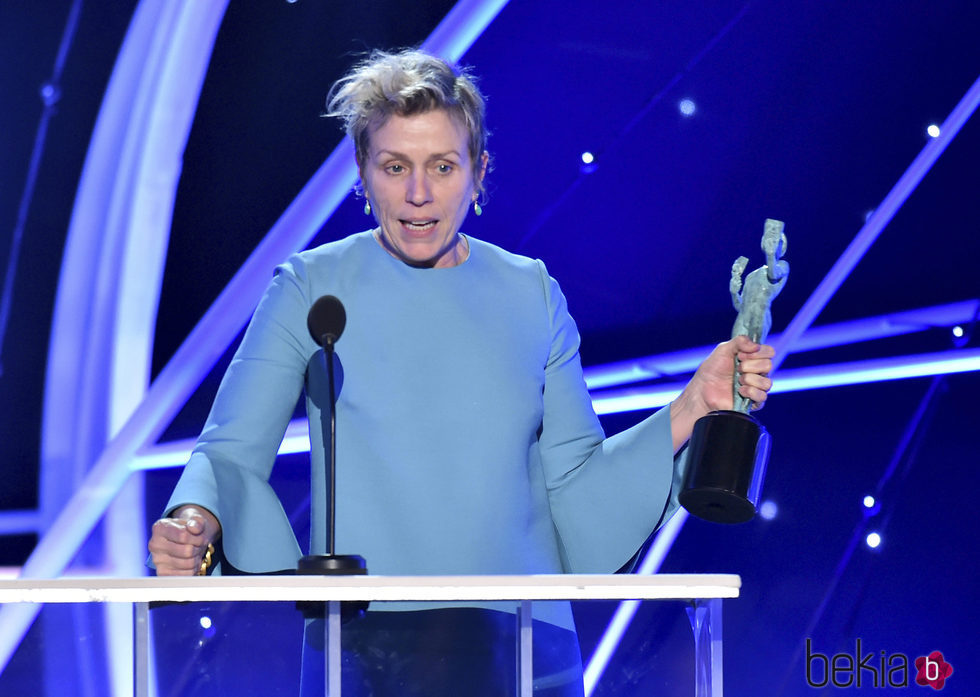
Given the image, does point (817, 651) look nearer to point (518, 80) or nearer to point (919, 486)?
point (919, 486)

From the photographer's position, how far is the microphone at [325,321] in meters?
1.41

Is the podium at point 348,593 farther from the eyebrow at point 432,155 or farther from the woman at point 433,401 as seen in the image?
the eyebrow at point 432,155

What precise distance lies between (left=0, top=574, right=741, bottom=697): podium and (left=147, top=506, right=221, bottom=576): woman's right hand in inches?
9.8

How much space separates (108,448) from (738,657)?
1.64 metres

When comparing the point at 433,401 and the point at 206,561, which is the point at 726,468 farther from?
the point at 206,561

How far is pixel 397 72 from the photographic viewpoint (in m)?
1.75

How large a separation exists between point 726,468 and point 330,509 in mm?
504

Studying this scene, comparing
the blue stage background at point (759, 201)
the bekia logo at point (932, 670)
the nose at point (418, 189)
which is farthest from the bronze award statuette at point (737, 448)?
the bekia logo at point (932, 670)

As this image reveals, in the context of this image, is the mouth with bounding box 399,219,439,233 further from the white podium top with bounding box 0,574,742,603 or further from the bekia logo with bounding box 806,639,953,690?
the bekia logo with bounding box 806,639,953,690

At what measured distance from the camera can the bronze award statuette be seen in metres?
1.50

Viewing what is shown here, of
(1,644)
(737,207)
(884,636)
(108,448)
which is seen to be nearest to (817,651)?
(884,636)

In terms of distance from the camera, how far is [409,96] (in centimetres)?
172

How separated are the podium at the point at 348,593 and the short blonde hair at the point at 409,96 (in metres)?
0.82

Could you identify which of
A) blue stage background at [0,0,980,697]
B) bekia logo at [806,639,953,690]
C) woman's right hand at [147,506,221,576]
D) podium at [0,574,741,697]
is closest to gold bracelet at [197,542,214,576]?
woman's right hand at [147,506,221,576]
